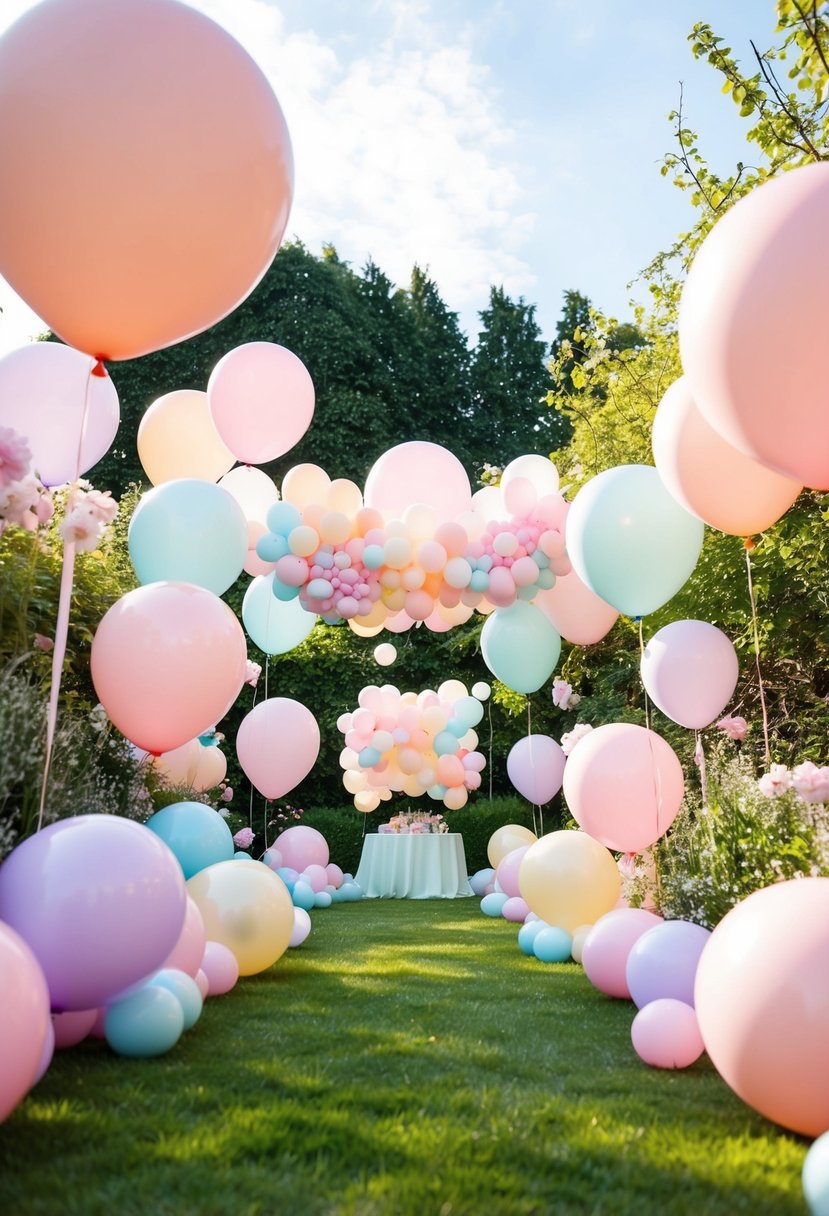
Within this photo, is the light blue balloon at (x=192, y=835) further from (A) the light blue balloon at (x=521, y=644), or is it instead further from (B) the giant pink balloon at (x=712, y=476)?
(B) the giant pink balloon at (x=712, y=476)

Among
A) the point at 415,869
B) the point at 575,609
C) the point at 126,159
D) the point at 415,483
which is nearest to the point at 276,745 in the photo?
the point at 415,483

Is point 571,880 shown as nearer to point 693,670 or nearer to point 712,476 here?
point 693,670

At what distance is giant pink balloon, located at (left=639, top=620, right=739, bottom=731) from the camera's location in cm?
500

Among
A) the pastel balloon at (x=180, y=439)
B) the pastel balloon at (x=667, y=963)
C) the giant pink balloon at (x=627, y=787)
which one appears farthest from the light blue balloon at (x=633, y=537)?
the pastel balloon at (x=180, y=439)

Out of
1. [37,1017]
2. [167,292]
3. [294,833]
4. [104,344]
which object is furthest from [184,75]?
[294,833]

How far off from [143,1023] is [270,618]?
13.9 feet

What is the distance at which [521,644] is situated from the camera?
6.39m

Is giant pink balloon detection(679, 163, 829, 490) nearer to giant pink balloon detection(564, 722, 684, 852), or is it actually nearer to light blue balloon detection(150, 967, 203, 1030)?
giant pink balloon detection(564, 722, 684, 852)

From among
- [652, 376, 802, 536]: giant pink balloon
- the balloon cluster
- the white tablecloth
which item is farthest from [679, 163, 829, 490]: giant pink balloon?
the white tablecloth

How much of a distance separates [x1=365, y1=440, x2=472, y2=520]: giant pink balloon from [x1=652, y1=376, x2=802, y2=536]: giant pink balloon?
2.16 meters

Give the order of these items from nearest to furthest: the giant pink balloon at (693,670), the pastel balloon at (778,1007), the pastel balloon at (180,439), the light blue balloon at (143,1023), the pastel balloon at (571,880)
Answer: the pastel balloon at (778,1007)
the light blue balloon at (143,1023)
the giant pink balloon at (693,670)
the pastel balloon at (571,880)
the pastel balloon at (180,439)

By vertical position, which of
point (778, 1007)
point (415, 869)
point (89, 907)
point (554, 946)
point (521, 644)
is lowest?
point (415, 869)

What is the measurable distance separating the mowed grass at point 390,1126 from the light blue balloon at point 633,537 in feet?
7.05

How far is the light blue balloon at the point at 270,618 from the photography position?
7016mm
